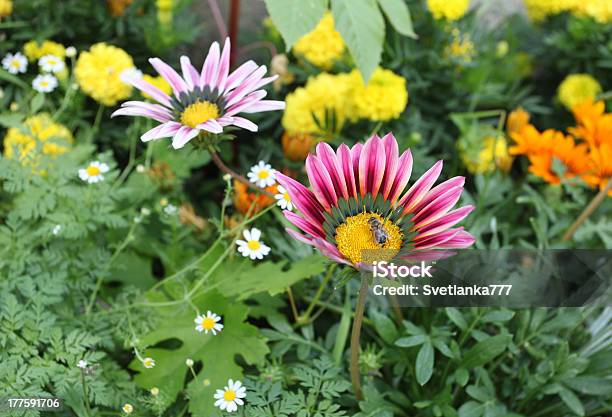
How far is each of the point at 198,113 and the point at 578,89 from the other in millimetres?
1092

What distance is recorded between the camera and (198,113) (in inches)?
38.9

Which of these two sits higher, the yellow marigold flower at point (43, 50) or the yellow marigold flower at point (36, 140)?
the yellow marigold flower at point (43, 50)

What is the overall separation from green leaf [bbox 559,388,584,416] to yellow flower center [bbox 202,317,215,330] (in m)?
0.54

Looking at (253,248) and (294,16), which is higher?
(294,16)

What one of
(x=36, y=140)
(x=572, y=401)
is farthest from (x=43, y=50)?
(x=572, y=401)

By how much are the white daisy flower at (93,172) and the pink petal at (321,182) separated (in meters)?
0.45

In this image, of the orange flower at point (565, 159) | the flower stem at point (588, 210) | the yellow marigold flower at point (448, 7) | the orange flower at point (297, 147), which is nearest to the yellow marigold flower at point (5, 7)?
the orange flower at point (297, 147)

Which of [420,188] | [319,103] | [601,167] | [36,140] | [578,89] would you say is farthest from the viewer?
[578,89]

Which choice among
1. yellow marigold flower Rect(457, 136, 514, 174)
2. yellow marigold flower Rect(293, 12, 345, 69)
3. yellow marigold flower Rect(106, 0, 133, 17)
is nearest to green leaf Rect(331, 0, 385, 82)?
yellow marigold flower Rect(293, 12, 345, 69)

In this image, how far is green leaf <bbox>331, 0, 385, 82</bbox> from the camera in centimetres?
112

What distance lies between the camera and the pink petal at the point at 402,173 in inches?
34.3

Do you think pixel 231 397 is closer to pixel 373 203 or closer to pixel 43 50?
pixel 373 203

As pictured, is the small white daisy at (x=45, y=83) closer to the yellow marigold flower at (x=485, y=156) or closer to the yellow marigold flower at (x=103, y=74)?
the yellow marigold flower at (x=103, y=74)

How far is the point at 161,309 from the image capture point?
1164mm
